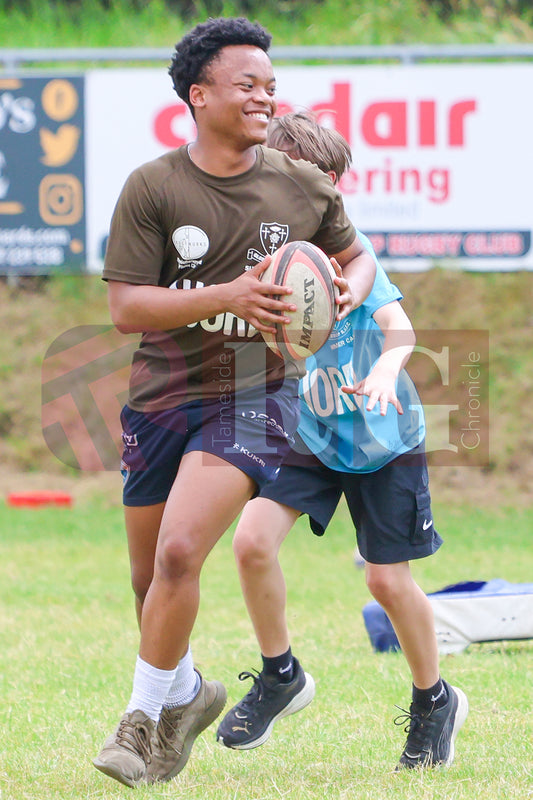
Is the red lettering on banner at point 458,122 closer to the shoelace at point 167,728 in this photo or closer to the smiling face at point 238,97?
the smiling face at point 238,97

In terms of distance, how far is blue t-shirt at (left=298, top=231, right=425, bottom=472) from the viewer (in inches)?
149

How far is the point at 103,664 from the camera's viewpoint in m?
5.22

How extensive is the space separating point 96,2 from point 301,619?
32.5 feet

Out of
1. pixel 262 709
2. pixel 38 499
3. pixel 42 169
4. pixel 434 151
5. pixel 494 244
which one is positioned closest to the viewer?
pixel 262 709

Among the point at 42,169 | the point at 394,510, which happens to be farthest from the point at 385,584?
the point at 42,169

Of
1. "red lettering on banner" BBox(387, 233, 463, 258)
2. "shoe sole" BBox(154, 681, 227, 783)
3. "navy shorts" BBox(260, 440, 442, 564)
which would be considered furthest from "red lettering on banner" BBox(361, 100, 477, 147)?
"shoe sole" BBox(154, 681, 227, 783)

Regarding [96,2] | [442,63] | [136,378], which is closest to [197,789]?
[136,378]

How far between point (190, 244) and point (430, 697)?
1.69 m

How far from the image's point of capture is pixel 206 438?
347cm

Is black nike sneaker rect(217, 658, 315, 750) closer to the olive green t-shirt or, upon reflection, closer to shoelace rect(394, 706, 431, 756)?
shoelace rect(394, 706, 431, 756)

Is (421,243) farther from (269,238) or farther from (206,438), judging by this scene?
(206,438)

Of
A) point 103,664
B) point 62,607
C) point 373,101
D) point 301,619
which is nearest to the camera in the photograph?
point 103,664

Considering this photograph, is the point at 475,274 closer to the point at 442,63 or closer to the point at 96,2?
the point at 442,63

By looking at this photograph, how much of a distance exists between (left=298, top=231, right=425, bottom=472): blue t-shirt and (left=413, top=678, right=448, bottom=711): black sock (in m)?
0.76
